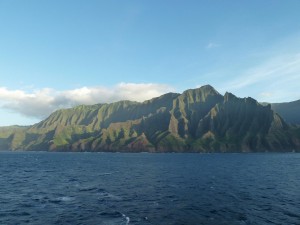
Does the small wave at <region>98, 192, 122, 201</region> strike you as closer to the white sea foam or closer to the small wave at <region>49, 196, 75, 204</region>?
the white sea foam

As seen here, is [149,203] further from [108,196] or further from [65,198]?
[65,198]

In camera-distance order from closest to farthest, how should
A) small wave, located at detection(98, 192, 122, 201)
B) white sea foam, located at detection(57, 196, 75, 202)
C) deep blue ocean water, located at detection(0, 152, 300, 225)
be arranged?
1. deep blue ocean water, located at detection(0, 152, 300, 225)
2. white sea foam, located at detection(57, 196, 75, 202)
3. small wave, located at detection(98, 192, 122, 201)

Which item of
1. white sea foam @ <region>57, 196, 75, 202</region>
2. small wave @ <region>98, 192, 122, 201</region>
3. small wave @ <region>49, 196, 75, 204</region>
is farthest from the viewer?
small wave @ <region>98, 192, 122, 201</region>

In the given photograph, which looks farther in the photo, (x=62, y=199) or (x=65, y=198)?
(x=65, y=198)

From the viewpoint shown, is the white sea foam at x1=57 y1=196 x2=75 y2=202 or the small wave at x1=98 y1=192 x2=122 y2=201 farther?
the small wave at x1=98 y1=192 x2=122 y2=201

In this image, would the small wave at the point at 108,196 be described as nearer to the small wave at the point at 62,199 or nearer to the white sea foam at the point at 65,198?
the white sea foam at the point at 65,198

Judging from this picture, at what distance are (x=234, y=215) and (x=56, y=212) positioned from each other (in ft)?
134

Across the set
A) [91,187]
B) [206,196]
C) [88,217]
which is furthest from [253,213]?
[91,187]

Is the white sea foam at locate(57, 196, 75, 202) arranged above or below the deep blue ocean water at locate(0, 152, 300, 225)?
above

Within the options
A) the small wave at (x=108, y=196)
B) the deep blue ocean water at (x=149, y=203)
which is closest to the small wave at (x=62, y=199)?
the deep blue ocean water at (x=149, y=203)

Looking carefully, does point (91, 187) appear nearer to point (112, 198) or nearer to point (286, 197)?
point (112, 198)

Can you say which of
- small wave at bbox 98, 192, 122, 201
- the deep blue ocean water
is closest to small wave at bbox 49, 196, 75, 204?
the deep blue ocean water

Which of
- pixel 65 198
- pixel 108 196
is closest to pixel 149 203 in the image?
pixel 108 196

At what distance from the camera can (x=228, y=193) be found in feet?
313
